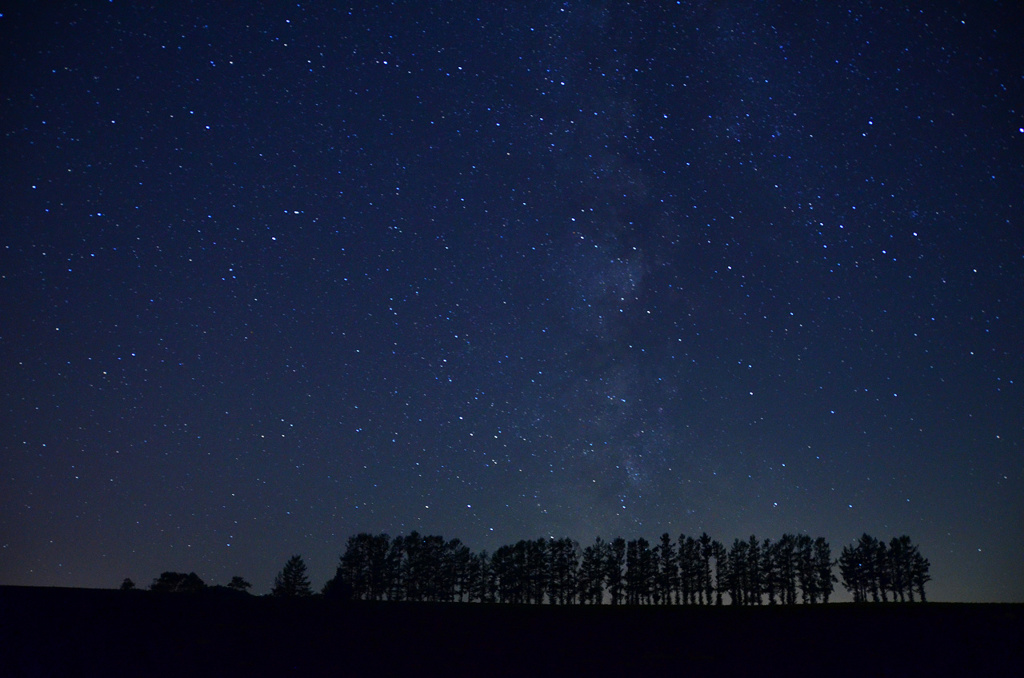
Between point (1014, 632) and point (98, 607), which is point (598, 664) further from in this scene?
point (98, 607)

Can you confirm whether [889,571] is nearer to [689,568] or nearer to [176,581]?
[689,568]

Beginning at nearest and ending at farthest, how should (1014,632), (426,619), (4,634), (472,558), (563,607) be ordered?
(4,634) → (1014,632) → (426,619) → (563,607) → (472,558)

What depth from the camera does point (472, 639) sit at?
1395cm

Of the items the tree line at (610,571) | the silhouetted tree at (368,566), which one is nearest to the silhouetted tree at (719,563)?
the tree line at (610,571)

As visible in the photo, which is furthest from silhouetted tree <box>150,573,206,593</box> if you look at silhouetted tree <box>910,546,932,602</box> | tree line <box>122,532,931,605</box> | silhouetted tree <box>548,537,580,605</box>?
silhouetted tree <box>910,546,932,602</box>

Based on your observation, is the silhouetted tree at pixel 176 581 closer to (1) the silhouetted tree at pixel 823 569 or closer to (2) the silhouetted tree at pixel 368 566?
(2) the silhouetted tree at pixel 368 566

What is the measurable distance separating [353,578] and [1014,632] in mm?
63997

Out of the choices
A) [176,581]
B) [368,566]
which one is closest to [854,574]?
[368,566]

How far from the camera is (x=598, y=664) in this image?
1272cm

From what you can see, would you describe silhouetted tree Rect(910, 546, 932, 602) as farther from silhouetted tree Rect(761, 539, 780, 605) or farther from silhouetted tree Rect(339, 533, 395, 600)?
silhouetted tree Rect(339, 533, 395, 600)

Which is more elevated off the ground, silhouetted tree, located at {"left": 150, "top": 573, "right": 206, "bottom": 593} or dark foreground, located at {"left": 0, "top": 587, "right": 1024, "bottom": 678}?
dark foreground, located at {"left": 0, "top": 587, "right": 1024, "bottom": 678}

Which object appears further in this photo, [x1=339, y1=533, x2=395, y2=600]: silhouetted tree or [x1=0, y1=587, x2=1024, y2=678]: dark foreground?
[x1=339, y1=533, x2=395, y2=600]: silhouetted tree

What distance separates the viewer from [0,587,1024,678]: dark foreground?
12.2m

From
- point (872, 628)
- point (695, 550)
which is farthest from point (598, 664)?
point (695, 550)
